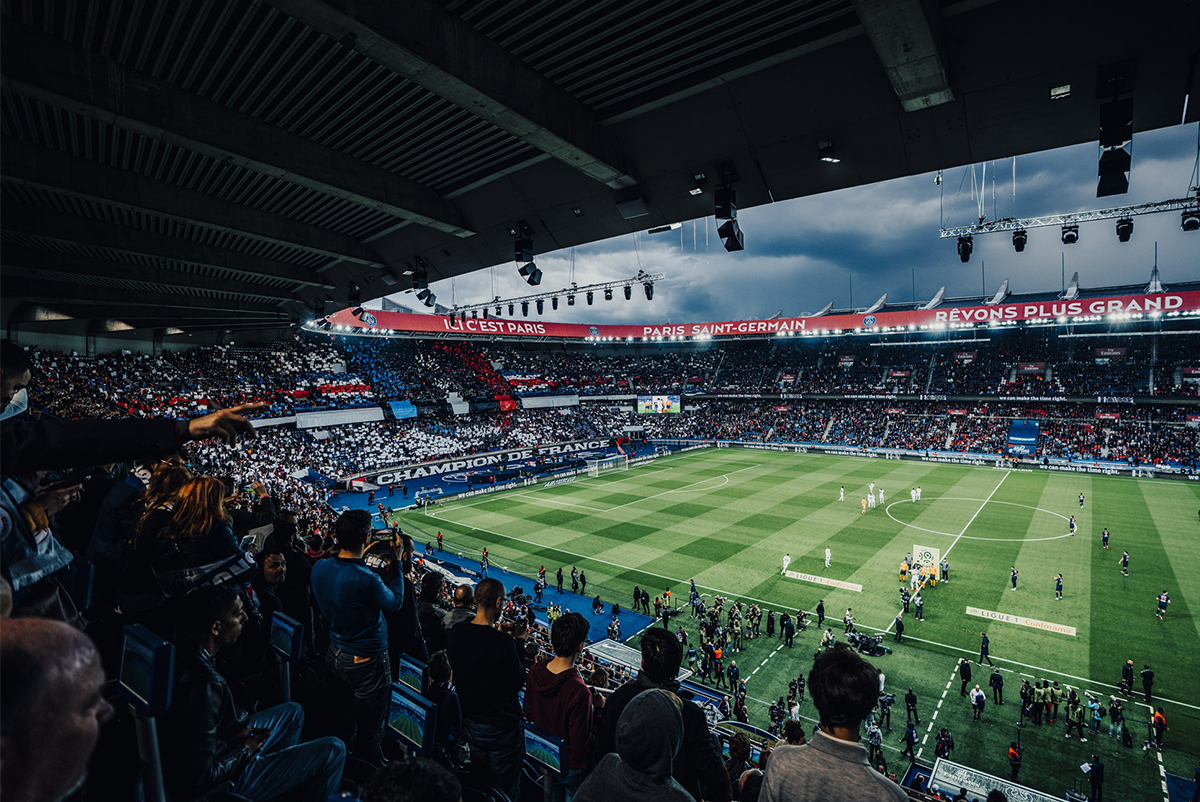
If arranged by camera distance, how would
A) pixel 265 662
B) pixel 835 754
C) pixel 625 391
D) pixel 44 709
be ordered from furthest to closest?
pixel 625 391 → pixel 265 662 → pixel 835 754 → pixel 44 709

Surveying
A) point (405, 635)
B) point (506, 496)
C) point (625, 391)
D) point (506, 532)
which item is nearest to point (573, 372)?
point (625, 391)

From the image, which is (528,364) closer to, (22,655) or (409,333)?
(409,333)

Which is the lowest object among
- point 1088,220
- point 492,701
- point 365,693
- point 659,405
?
point 659,405

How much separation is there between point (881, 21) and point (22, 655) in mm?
6711

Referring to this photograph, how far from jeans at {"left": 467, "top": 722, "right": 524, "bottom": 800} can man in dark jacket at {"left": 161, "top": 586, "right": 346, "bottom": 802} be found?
0.91m

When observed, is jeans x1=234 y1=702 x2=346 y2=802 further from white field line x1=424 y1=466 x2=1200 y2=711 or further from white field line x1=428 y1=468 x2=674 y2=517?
white field line x1=428 y1=468 x2=674 y2=517

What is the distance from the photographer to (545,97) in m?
6.53

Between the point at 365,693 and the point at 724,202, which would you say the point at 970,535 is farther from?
the point at 365,693

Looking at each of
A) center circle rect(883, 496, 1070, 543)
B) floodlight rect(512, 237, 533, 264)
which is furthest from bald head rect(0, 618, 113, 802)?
center circle rect(883, 496, 1070, 543)

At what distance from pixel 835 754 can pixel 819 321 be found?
211 feet

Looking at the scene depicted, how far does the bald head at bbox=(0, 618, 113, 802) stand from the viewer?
96 cm

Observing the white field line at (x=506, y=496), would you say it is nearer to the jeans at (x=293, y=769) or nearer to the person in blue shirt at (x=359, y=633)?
the person in blue shirt at (x=359, y=633)

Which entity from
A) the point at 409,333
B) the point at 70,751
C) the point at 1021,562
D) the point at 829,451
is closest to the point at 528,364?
the point at 409,333

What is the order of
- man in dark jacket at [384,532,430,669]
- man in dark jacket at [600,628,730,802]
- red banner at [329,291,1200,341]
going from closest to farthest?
man in dark jacket at [600,628,730,802], man in dark jacket at [384,532,430,669], red banner at [329,291,1200,341]
